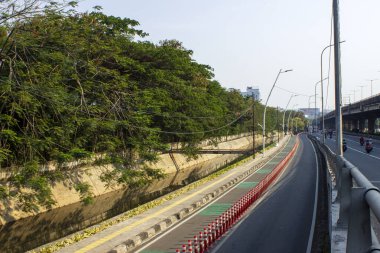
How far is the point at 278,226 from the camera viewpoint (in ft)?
54.6

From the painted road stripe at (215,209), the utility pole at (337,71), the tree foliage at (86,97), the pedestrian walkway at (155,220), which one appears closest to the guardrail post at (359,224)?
the pedestrian walkway at (155,220)

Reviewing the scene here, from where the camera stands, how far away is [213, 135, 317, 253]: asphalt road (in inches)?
544

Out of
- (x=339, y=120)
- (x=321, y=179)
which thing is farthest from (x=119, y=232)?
(x=321, y=179)

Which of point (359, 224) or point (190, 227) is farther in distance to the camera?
point (190, 227)

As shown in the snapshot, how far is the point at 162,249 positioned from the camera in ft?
45.2

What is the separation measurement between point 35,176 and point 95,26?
15831 millimetres

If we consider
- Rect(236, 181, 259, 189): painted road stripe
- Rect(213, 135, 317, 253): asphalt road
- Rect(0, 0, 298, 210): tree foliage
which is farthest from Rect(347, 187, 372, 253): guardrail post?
Rect(236, 181, 259, 189): painted road stripe

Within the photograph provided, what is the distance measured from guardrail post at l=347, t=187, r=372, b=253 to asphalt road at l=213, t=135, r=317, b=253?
1038cm

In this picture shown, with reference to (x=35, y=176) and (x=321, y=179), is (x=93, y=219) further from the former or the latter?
(x=321, y=179)

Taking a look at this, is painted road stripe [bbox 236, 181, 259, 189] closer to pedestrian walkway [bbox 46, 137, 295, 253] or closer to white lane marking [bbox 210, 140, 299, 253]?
pedestrian walkway [bbox 46, 137, 295, 253]

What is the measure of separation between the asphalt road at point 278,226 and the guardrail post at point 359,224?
409 inches

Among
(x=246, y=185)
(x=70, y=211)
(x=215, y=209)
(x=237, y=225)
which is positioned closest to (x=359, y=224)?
(x=237, y=225)

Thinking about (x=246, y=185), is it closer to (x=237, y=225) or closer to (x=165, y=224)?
(x=237, y=225)

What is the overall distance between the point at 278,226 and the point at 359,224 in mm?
13886
